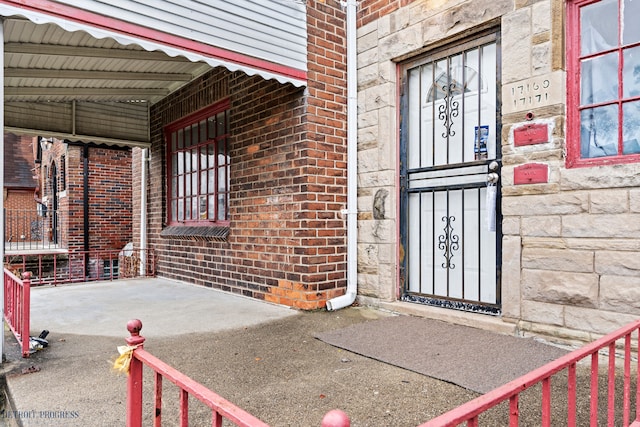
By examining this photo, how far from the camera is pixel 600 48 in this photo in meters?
3.15

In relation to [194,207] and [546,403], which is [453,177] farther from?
[194,207]

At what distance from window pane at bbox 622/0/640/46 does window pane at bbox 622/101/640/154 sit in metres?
0.46

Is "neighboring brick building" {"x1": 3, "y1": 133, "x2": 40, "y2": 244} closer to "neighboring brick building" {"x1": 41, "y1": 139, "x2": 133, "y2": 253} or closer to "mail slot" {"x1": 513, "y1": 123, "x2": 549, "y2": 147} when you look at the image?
"neighboring brick building" {"x1": 41, "y1": 139, "x2": 133, "y2": 253}

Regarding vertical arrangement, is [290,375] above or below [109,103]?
below

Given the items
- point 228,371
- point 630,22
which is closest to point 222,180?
point 228,371

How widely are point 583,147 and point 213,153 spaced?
474 cm

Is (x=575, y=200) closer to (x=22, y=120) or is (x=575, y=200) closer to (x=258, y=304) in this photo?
(x=258, y=304)

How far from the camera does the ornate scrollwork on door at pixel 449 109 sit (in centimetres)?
408

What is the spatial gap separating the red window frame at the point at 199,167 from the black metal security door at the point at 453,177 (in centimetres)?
271

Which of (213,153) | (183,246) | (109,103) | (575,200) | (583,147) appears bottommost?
(183,246)

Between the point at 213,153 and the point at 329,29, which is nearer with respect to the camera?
the point at 329,29

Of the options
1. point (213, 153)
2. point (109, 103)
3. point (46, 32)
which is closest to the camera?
point (46, 32)

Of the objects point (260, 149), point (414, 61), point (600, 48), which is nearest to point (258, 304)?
point (260, 149)

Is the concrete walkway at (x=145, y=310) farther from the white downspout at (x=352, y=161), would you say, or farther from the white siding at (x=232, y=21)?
the white siding at (x=232, y=21)
